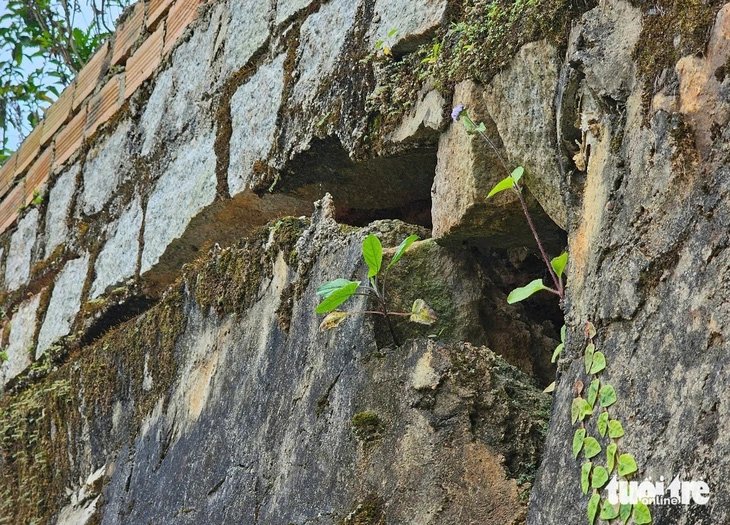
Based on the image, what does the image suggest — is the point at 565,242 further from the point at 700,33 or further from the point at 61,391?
the point at 61,391

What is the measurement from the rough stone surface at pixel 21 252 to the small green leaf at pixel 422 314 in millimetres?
2486

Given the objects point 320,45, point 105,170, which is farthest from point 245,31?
point 105,170

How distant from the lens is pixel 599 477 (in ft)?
3.49

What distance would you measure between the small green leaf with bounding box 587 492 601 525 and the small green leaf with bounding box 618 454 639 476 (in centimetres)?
4

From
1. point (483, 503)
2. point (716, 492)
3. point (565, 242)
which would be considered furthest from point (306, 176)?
point (716, 492)

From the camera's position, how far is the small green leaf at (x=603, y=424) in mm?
1081

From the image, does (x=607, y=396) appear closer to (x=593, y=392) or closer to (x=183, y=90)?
(x=593, y=392)

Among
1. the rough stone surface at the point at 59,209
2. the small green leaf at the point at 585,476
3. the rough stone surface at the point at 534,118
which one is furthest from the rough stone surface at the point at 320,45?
the rough stone surface at the point at 59,209

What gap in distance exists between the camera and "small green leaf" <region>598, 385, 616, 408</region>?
1.08 meters

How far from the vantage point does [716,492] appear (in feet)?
2.96

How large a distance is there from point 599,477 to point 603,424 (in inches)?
2.5

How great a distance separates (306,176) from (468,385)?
0.89m

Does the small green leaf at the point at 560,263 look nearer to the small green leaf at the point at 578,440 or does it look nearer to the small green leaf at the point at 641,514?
the small green leaf at the point at 578,440

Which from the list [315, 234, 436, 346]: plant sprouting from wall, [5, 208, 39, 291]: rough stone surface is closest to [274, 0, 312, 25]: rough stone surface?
[315, 234, 436, 346]: plant sprouting from wall
